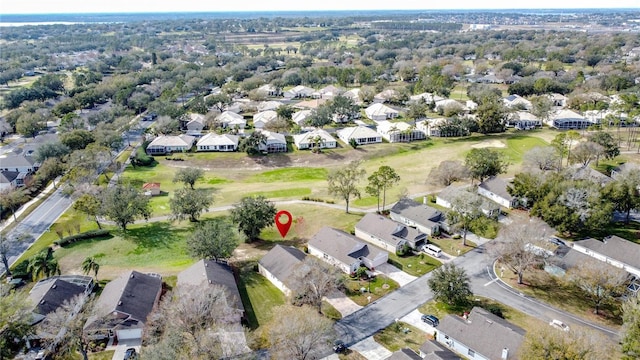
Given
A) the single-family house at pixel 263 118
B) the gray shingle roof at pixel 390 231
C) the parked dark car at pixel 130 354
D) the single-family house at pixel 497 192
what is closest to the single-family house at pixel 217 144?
the single-family house at pixel 263 118

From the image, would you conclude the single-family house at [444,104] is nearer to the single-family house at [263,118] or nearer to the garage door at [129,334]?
the single-family house at [263,118]

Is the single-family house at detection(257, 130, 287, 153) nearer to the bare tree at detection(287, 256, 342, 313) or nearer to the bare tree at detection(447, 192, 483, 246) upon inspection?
the bare tree at detection(447, 192, 483, 246)

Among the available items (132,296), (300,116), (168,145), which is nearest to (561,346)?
(132,296)

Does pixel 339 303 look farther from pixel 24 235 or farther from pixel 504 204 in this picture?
pixel 24 235

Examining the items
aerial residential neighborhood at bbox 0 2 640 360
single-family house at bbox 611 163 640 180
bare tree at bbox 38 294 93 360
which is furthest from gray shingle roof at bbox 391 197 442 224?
bare tree at bbox 38 294 93 360

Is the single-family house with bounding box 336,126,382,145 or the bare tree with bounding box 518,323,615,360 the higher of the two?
the bare tree with bounding box 518,323,615,360

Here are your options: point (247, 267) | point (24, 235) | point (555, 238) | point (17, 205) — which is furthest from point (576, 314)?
point (17, 205)
